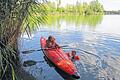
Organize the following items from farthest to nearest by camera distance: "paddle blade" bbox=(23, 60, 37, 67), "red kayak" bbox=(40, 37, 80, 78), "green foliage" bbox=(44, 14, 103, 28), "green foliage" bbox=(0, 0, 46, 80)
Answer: "green foliage" bbox=(44, 14, 103, 28), "paddle blade" bbox=(23, 60, 37, 67), "red kayak" bbox=(40, 37, 80, 78), "green foliage" bbox=(0, 0, 46, 80)

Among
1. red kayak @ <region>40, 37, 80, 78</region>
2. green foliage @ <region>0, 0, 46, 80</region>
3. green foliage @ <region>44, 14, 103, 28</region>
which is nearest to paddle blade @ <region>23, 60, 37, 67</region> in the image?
red kayak @ <region>40, 37, 80, 78</region>

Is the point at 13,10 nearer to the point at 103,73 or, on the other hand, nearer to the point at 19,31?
the point at 19,31

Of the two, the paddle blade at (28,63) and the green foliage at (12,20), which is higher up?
the green foliage at (12,20)

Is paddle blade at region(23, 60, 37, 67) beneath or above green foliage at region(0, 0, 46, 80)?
beneath

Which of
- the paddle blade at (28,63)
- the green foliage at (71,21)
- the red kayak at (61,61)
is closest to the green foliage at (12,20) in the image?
the paddle blade at (28,63)

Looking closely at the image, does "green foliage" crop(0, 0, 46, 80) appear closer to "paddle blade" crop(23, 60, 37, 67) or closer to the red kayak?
"paddle blade" crop(23, 60, 37, 67)

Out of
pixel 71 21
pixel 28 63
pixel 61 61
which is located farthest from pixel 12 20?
pixel 71 21

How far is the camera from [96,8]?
12988cm

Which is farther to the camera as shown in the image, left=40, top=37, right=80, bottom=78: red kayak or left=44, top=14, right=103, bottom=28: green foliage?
left=44, top=14, right=103, bottom=28: green foliage

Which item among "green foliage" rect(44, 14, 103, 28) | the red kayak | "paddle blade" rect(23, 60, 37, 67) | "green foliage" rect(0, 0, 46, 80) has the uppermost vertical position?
"green foliage" rect(0, 0, 46, 80)

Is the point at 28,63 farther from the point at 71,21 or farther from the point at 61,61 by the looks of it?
the point at 71,21

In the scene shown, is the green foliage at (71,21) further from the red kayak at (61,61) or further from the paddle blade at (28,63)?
the paddle blade at (28,63)

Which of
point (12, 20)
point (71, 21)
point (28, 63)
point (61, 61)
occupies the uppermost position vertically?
point (12, 20)

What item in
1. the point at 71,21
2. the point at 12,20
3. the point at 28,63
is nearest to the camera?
the point at 12,20
